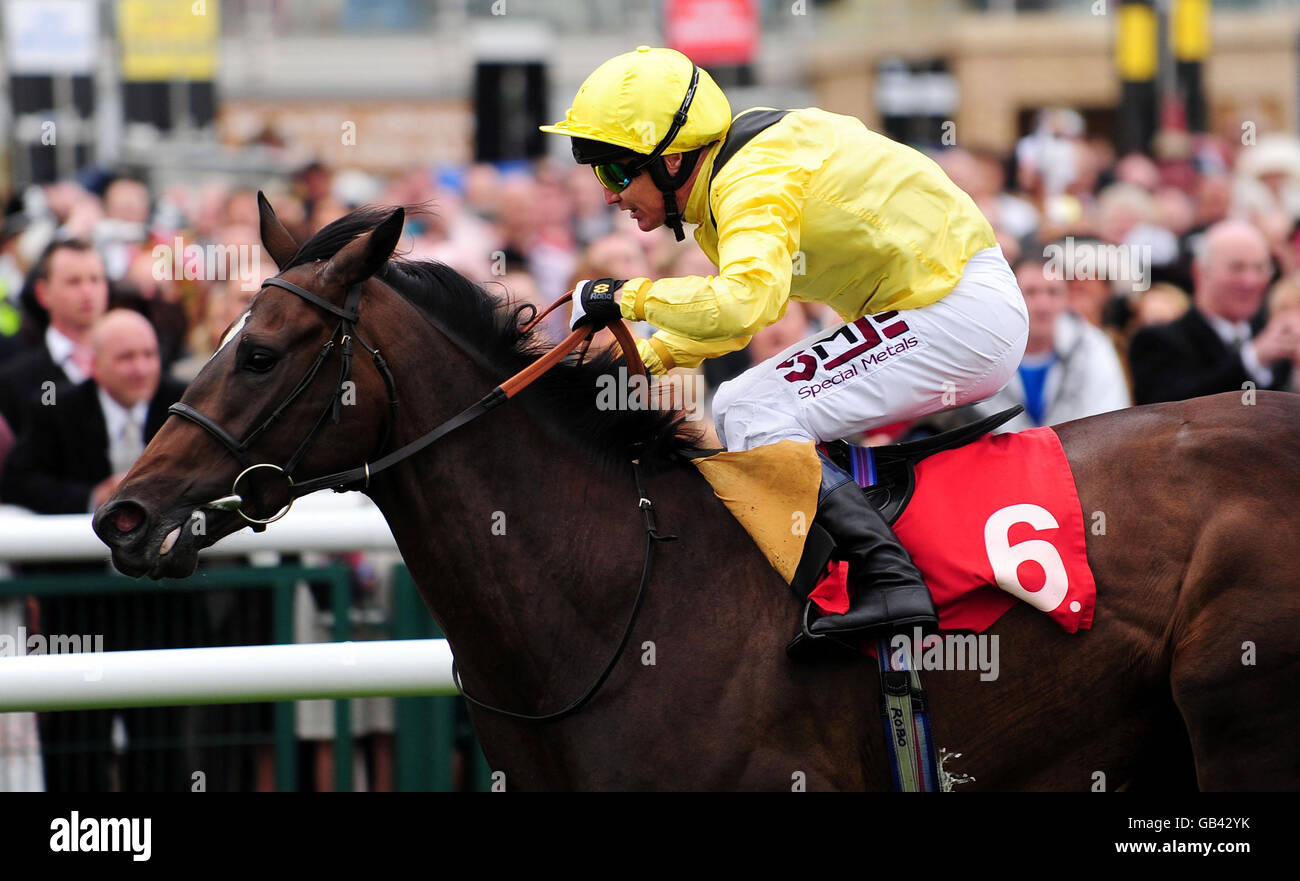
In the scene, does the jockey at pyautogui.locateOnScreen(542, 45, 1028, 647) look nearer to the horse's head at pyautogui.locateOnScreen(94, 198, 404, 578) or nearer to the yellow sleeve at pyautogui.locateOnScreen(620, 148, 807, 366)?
the yellow sleeve at pyautogui.locateOnScreen(620, 148, 807, 366)

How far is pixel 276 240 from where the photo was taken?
3.89 meters

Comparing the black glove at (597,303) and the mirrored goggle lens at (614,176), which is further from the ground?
the mirrored goggle lens at (614,176)

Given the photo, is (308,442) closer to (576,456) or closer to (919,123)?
(576,456)

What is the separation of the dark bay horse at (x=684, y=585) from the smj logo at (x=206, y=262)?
3.34 meters

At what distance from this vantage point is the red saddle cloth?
3760 mm

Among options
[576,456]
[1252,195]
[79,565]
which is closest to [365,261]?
[576,456]

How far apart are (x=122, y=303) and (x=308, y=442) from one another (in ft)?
13.0

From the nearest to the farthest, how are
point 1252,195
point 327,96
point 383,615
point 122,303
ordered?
1. point 383,615
2. point 122,303
3. point 1252,195
4. point 327,96

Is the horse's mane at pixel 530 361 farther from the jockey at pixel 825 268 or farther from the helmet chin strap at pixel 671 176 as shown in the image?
the helmet chin strap at pixel 671 176

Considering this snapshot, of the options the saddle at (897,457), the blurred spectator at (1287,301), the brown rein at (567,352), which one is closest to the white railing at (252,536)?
the brown rein at (567,352)

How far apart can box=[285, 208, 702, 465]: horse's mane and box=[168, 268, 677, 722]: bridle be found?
0.05m

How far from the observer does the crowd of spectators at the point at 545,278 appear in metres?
5.96

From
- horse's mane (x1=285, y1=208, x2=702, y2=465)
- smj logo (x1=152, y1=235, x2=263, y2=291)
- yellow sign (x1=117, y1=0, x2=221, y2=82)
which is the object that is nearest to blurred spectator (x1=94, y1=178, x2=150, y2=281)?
smj logo (x1=152, y1=235, x2=263, y2=291)
